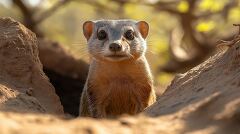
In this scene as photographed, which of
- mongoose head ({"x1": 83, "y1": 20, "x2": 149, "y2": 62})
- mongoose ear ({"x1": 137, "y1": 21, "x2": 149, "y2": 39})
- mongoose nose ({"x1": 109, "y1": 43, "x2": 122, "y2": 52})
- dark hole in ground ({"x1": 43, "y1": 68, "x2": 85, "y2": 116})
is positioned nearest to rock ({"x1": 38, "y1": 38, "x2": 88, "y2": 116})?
dark hole in ground ({"x1": 43, "y1": 68, "x2": 85, "y2": 116})

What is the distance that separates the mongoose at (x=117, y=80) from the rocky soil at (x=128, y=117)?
57cm

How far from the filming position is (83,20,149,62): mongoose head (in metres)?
6.61

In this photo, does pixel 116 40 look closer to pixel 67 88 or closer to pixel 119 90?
pixel 119 90

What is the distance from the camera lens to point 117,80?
7035mm

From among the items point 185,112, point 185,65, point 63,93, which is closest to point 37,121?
point 185,112

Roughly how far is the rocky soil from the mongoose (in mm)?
572

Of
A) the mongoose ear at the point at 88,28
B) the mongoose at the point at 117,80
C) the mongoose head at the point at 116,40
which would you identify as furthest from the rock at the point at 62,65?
the mongoose at the point at 117,80

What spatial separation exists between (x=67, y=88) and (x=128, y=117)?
6693 mm

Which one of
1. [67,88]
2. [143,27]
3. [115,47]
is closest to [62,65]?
[67,88]

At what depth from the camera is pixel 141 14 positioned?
1941 cm

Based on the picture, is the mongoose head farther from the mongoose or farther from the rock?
the rock

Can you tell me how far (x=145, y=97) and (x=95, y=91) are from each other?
0.67m

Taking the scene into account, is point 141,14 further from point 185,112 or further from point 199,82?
point 185,112

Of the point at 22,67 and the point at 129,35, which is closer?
the point at 22,67
